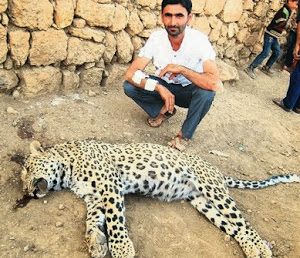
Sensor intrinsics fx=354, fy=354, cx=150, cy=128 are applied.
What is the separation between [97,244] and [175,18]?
8.32 feet

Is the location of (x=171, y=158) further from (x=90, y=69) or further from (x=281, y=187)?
(x=90, y=69)

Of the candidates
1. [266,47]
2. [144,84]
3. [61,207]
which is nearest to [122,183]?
[61,207]

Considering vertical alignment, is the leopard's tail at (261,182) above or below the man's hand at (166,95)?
below

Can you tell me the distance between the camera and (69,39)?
4.57 m

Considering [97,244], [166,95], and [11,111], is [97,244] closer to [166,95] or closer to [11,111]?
[166,95]

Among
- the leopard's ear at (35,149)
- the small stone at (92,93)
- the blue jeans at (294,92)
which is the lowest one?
the small stone at (92,93)

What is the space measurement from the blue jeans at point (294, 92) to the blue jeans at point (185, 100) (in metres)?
2.80

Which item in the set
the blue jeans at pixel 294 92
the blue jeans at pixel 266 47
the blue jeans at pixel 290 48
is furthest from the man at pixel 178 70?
the blue jeans at pixel 290 48

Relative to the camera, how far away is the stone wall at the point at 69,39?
4090 mm

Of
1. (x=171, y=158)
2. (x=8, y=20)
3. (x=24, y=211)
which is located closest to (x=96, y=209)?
(x=24, y=211)

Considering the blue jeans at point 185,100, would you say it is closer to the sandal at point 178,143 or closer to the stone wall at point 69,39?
the sandal at point 178,143

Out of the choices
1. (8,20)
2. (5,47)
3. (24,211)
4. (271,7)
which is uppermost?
(271,7)

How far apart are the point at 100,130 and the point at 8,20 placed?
1.63 metres

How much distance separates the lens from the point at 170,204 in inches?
139
